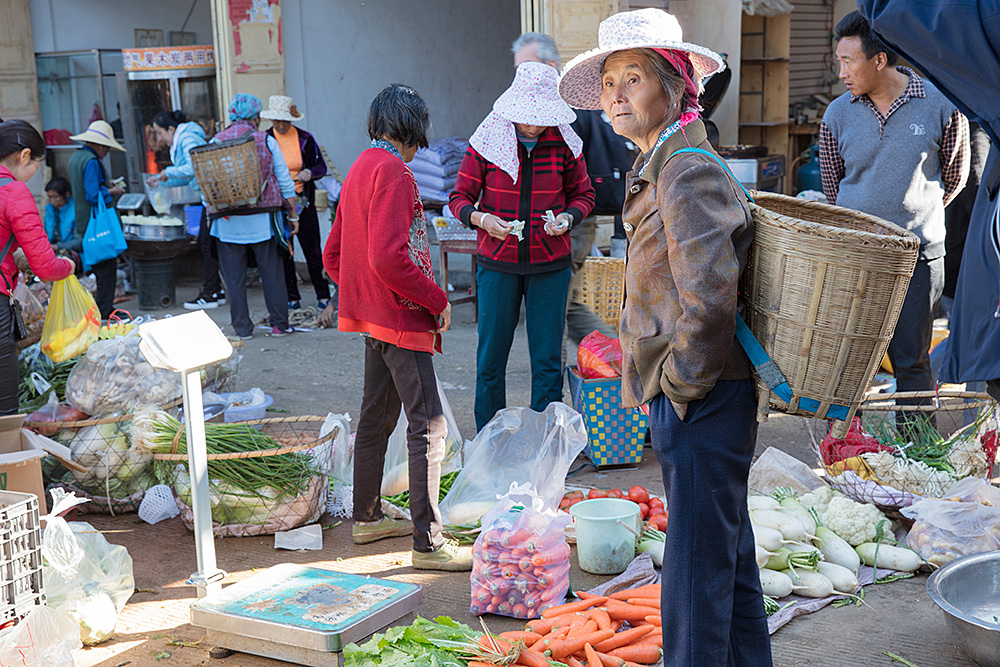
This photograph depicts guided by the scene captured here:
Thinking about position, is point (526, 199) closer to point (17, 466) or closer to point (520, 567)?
point (520, 567)

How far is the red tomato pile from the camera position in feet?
13.2

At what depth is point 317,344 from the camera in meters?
7.67

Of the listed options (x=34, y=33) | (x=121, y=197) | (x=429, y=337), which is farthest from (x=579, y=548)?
(x=34, y=33)

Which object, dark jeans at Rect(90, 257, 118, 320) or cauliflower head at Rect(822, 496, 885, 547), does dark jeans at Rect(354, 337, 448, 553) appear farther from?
dark jeans at Rect(90, 257, 118, 320)

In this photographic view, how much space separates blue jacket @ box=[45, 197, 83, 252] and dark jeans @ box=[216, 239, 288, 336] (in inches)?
51.4

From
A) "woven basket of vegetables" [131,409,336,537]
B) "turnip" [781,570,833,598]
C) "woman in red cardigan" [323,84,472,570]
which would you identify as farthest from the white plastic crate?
"turnip" [781,570,833,598]

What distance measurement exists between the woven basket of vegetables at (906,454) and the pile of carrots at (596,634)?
Result: 1256 mm

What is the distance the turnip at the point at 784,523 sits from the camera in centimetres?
364

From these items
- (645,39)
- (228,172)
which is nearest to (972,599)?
(645,39)

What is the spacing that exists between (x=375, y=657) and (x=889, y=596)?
1.91 metres

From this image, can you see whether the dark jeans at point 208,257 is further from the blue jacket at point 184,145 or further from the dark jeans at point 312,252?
the dark jeans at point 312,252

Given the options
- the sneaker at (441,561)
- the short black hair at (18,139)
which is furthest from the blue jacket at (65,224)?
the sneaker at (441,561)

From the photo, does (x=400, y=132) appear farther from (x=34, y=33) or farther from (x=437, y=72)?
(x=34, y=33)

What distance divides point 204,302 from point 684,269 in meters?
7.73
